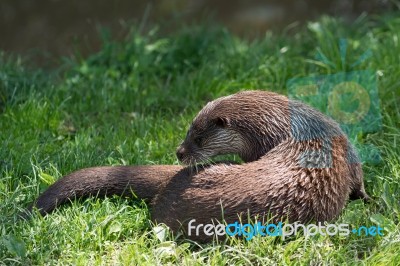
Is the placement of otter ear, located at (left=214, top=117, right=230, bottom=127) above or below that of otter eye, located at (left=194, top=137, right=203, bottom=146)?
above

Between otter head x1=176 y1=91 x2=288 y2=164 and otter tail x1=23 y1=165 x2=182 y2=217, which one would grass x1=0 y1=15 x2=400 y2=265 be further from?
otter head x1=176 y1=91 x2=288 y2=164

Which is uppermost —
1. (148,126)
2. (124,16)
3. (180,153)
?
(124,16)

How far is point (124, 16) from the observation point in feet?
25.3

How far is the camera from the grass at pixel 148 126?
3.75 metres

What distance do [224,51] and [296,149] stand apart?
8.20 ft

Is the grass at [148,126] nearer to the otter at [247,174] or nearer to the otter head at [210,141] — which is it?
the otter at [247,174]

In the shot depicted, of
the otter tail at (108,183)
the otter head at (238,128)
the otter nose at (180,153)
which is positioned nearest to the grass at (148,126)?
the otter tail at (108,183)

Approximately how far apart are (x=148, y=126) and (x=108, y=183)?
1.15 metres

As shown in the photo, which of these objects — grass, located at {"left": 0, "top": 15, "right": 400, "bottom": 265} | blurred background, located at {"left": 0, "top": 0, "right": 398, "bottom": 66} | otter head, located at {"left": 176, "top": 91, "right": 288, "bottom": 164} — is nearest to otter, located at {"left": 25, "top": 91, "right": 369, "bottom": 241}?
otter head, located at {"left": 176, "top": 91, "right": 288, "bottom": 164}

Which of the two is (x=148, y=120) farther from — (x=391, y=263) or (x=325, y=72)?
(x=391, y=263)

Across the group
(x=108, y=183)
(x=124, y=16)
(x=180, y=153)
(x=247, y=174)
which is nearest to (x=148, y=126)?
(x=180, y=153)

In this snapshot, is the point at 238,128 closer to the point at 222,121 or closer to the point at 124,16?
the point at 222,121

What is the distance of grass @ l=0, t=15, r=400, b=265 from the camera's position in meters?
3.75

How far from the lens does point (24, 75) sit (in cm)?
605
